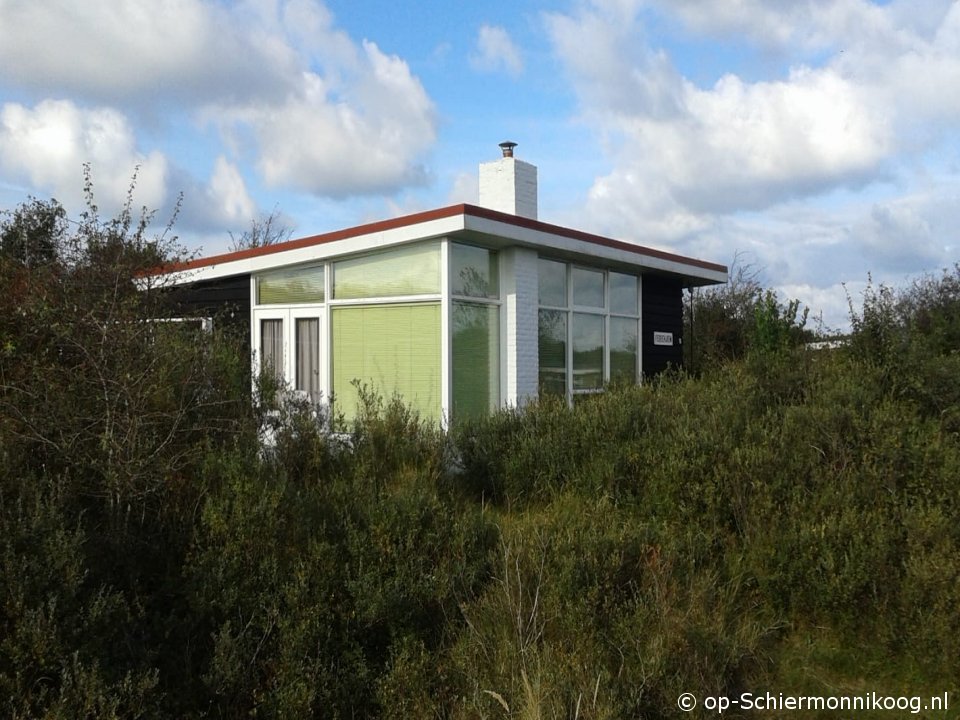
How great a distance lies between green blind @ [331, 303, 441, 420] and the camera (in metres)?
9.56

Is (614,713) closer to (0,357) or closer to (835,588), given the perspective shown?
(835,588)

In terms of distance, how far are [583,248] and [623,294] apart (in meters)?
2.18

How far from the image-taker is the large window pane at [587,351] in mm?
11811

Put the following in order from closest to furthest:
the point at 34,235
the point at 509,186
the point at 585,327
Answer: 1. the point at 34,235
2. the point at 585,327
3. the point at 509,186

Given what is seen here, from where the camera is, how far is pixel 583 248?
11.1 meters

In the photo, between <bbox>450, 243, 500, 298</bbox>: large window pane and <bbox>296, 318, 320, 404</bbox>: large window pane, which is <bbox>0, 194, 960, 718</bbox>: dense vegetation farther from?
<bbox>296, 318, 320, 404</bbox>: large window pane

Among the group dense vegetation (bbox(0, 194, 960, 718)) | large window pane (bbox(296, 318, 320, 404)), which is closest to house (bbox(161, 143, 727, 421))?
large window pane (bbox(296, 318, 320, 404))

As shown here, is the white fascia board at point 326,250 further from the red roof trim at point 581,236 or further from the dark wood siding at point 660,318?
the dark wood siding at point 660,318

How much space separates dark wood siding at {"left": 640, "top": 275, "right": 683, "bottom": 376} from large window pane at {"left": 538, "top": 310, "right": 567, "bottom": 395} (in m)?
2.47

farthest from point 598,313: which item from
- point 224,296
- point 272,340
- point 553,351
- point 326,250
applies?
point 224,296

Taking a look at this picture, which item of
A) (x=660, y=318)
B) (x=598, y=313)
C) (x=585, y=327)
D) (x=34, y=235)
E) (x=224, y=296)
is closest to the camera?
(x=34, y=235)

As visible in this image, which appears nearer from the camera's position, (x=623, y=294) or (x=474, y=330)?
(x=474, y=330)

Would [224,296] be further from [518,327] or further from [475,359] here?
[518,327]

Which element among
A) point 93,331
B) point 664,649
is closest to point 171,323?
point 93,331
